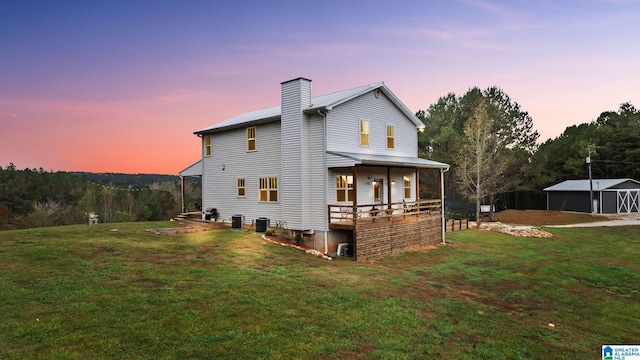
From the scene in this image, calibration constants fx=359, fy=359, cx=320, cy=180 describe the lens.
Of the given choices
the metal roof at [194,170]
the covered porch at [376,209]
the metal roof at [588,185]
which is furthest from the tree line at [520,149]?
the metal roof at [194,170]

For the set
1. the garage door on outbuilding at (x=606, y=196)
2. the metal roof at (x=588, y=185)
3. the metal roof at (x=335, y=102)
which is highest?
the metal roof at (x=335, y=102)

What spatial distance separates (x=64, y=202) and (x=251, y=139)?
206 feet

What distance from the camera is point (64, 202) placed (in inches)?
2611

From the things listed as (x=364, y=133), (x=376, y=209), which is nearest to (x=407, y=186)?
(x=376, y=209)

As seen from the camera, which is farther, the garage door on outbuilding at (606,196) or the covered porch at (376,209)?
the garage door on outbuilding at (606,196)

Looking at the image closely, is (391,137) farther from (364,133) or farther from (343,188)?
(343,188)

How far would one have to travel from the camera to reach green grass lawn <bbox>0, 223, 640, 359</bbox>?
6453 mm

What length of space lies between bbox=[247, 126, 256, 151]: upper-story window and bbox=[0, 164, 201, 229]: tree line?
32.4 m

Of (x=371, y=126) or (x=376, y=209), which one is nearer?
(x=376, y=209)

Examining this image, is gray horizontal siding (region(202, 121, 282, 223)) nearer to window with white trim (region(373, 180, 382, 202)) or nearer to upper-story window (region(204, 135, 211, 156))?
upper-story window (region(204, 135, 211, 156))

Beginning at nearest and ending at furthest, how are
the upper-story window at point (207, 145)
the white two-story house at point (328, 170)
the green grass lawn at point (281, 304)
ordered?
the green grass lawn at point (281, 304), the white two-story house at point (328, 170), the upper-story window at point (207, 145)

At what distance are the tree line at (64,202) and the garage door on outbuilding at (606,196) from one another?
4794cm

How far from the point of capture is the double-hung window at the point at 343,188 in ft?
61.4

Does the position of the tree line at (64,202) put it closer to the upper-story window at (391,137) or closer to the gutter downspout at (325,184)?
the upper-story window at (391,137)
